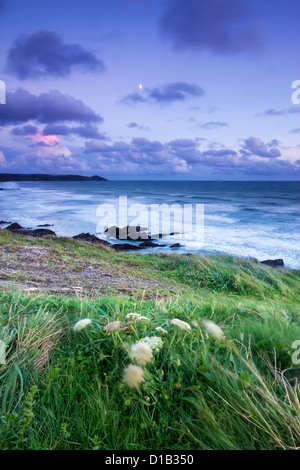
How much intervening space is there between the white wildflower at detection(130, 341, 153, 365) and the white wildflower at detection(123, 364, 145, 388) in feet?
0.32

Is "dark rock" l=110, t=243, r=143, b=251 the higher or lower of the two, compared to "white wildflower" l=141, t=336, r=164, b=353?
lower

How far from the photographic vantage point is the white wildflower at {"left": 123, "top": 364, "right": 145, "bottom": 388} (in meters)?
1.89

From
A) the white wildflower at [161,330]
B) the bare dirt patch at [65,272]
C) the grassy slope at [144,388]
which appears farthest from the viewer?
the bare dirt patch at [65,272]

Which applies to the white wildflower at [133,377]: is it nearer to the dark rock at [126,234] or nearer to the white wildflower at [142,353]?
the white wildflower at [142,353]

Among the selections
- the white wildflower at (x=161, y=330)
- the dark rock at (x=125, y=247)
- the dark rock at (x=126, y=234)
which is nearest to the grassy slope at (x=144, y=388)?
the white wildflower at (x=161, y=330)

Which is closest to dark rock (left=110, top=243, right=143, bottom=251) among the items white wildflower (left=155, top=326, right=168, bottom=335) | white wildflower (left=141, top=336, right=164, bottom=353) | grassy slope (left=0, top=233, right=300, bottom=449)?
grassy slope (left=0, top=233, right=300, bottom=449)

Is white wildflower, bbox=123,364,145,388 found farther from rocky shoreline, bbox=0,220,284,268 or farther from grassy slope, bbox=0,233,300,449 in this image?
rocky shoreline, bbox=0,220,284,268

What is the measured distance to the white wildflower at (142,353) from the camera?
202 centimetres

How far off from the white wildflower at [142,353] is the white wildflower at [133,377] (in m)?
0.10

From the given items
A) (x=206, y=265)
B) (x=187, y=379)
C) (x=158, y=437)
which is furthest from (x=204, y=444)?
(x=206, y=265)

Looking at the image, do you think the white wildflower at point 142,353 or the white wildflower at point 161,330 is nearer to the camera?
the white wildflower at point 142,353

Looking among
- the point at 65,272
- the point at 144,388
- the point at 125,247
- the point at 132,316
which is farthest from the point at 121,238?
the point at 144,388

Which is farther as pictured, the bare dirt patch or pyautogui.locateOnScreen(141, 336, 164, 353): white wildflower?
the bare dirt patch
